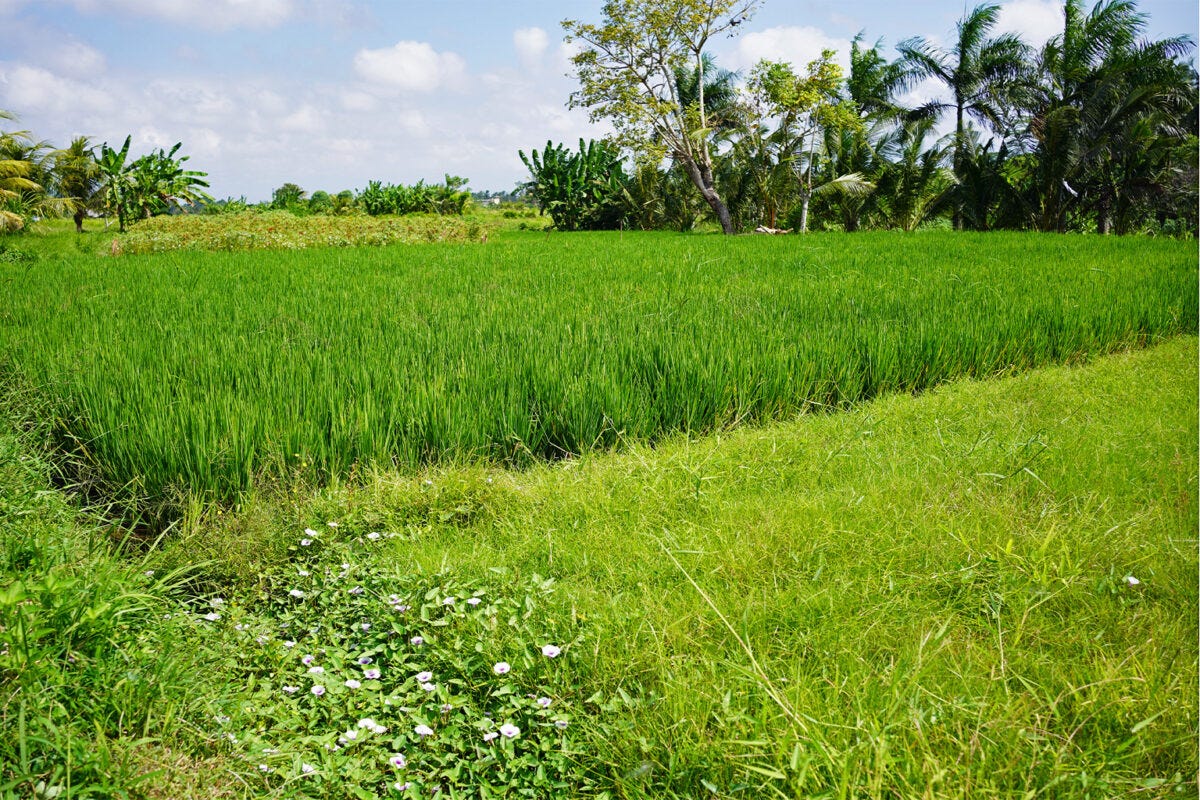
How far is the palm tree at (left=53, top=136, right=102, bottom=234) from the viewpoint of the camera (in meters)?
28.2

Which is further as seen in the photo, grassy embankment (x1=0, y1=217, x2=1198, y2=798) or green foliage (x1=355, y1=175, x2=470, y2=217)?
green foliage (x1=355, y1=175, x2=470, y2=217)

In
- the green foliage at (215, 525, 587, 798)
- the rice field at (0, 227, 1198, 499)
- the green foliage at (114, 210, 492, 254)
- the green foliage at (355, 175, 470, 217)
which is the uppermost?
the green foliage at (355, 175, 470, 217)

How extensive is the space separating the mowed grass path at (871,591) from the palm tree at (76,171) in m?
32.3

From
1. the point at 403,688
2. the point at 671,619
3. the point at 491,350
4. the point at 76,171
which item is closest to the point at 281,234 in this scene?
the point at 491,350

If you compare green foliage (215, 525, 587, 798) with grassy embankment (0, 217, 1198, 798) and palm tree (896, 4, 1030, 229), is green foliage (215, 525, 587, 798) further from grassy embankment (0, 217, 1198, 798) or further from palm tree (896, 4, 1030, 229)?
palm tree (896, 4, 1030, 229)

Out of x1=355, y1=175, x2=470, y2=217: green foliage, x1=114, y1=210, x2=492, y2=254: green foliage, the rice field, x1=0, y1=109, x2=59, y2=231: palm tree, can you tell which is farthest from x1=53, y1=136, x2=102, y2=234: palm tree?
the rice field

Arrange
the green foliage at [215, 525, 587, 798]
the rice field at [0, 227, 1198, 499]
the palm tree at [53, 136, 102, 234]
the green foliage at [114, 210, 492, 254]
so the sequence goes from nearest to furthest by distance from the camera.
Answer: the green foliage at [215, 525, 587, 798] < the rice field at [0, 227, 1198, 499] < the green foliage at [114, 210, 492, 254] < the palm tree at [53, 136, 102, 234]

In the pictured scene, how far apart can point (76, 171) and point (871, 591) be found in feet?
116

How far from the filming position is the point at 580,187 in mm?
24047

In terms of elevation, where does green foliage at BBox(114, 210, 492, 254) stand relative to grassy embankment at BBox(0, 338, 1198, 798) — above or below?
above

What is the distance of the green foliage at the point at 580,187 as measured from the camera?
946 inches

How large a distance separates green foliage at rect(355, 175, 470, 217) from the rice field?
72.5 feet

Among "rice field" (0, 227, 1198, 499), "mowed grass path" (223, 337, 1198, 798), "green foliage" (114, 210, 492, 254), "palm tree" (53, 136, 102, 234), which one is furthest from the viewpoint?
"palm tree" (53, 136, 102, 234)

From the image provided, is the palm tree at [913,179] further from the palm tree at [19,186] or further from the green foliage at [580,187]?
the palm tree at [19,186]
